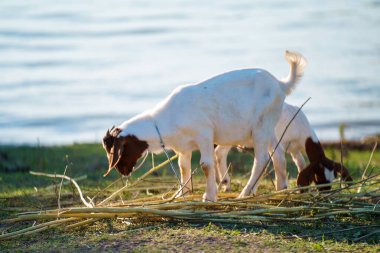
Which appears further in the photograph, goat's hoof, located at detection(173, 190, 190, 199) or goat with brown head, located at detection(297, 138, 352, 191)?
goat with brown head, located at detection(297, 138, 352, 191)

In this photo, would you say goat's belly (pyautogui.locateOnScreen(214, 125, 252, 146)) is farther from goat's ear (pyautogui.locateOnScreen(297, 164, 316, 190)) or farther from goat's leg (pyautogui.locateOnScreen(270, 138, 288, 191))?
goat's ear (pyautogui.locateOnScreen(297, 164, 316, 190))

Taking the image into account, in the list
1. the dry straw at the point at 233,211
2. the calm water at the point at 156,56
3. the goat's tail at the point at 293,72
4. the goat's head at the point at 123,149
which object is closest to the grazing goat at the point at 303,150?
the goat's tail at the point at 293,72

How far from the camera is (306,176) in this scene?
796 centimetres

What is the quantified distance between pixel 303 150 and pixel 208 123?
4.26ft

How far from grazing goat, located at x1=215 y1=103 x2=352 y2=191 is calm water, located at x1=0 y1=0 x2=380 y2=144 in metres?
7.51

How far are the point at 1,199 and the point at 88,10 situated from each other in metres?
26.4

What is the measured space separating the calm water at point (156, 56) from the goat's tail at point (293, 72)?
26.7 ft

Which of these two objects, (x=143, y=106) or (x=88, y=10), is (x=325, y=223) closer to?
(x=143, y=106)

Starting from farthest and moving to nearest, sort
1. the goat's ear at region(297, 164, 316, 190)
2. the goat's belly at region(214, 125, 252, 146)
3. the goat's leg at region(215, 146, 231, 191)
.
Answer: the goat's leg at region(215, 146, 231, 191)
the goat's ear at region(297, 164, 316, 190)
the goat's belly at region(214, 125, 252, 146)

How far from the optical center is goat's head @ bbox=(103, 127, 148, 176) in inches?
290

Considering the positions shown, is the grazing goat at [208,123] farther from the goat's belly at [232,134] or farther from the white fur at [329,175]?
the white fur at [329,175]

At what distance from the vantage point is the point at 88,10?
112 ft

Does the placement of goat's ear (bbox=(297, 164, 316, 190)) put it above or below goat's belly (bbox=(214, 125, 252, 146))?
below

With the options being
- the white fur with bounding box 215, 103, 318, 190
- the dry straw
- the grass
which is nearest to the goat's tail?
the white fur with bounding box 215, 103, 318, 190
